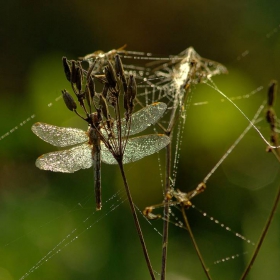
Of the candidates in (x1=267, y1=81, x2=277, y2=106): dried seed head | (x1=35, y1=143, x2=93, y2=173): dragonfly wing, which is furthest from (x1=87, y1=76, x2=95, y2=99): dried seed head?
(x1=267, y1=81, x2=277, y2=106): dried seed head

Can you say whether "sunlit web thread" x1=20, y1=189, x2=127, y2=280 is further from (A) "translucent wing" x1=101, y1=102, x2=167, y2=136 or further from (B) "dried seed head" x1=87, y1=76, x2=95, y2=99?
(B) "dried seed head" x1=87, y1=76, x2=95, y2=99

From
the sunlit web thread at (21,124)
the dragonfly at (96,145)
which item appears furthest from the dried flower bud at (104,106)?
the sunlit web thread at (21,124)

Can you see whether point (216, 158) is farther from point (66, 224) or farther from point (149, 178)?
point (66, 224)

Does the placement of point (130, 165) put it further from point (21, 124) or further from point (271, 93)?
point (271, 93)

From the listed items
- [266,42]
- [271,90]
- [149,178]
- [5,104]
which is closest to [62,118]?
[5,104]

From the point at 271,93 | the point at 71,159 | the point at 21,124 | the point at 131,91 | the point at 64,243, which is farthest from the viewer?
the point at 21,124

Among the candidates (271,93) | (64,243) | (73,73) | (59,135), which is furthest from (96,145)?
(64,243)

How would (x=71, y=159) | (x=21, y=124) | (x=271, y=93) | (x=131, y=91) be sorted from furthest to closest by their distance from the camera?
(x=21, y=124) → (x=71, y=159) → (x=271, y=93) → (x=131, y=91)
